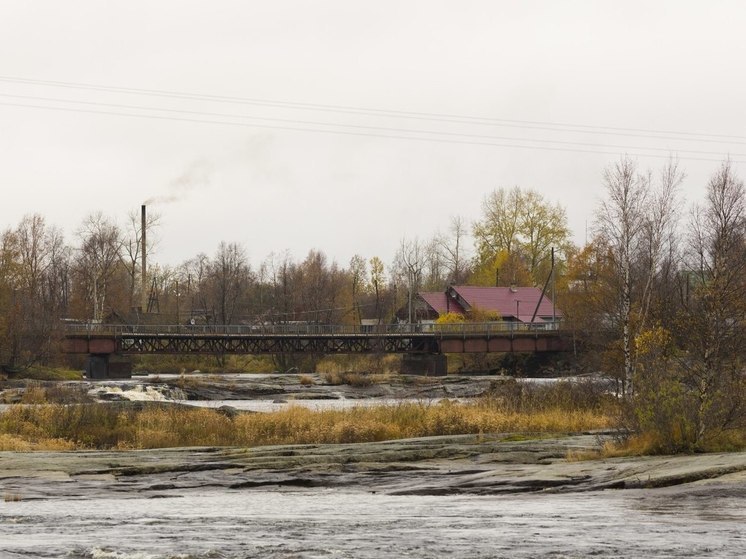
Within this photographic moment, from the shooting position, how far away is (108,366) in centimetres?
8044

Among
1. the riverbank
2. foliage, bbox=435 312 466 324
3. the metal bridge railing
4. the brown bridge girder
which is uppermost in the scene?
foliage, bbox=435 312 466 324

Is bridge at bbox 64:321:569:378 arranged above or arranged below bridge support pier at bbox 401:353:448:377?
above

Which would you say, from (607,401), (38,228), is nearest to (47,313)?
(38,228)

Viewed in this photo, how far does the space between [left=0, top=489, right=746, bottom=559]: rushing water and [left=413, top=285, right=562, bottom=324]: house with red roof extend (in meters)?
84.5

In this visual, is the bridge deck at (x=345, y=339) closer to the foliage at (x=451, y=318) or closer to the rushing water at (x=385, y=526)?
the foliage at (x=451, y=318)

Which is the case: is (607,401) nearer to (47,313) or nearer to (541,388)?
(541,388)

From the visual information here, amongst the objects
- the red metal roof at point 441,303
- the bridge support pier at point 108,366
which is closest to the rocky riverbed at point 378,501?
the bridge support pier at point 108,366

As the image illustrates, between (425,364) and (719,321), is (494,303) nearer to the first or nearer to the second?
(425,364)

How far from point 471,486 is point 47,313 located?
64.8 metres

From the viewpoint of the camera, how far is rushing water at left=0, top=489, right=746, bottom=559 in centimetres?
1312

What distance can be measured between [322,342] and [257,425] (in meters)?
54.2

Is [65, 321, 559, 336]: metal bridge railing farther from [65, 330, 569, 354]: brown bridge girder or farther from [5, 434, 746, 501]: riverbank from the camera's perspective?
[5, 434, 746, 501]: riverbank

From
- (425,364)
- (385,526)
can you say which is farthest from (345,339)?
(385,526)

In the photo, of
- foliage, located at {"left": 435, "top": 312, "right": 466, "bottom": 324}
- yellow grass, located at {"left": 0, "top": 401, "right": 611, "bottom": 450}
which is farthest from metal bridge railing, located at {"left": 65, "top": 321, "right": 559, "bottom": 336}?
yellow grass, located at {"left": 0, "top": 401, "right": 611, "bottom": 450}
